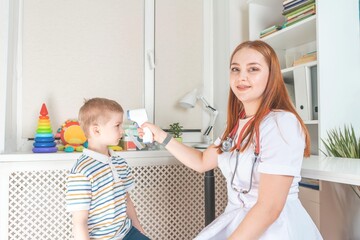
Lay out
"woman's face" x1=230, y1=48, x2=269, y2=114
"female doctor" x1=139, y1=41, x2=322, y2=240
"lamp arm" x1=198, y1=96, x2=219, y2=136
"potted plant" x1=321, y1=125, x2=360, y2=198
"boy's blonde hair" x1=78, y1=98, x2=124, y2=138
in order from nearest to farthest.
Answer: "female doctor" x1=139, y1=41, x2=322, y2=240
"woman's face" x1=230, y1=48, x2=269, y2=114
"boy's blonde hair" x1=78, y1=98, x2=124, y2=138
"potted plant" x1=321, y1=125, x2=360, y2=198
"lamp arm" x1=198, y1=96, x2=219, y2=136

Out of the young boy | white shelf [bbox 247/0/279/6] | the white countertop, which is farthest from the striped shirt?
white shelf [bbox 247/0/279/6]

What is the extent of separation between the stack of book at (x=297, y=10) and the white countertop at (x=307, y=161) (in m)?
0.79

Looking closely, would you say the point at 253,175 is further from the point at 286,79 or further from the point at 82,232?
the point at 286,79

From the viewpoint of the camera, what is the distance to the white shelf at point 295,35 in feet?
6.27

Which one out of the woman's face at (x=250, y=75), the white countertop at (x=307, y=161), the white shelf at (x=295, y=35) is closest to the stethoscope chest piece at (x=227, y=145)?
the woman's face at (x=250, y=75)

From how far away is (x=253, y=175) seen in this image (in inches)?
43.9

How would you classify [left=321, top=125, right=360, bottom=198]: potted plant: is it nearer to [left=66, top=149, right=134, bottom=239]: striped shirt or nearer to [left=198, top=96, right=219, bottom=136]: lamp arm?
[left=198, top=96, right=219, bottom=136]: lamp arm

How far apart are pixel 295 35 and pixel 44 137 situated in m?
1.55

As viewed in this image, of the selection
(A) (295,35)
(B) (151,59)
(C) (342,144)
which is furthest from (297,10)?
(B) (151,59)

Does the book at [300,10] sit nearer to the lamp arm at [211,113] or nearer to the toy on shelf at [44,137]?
the lamp arm at [211,113]

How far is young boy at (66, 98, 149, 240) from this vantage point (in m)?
1.22

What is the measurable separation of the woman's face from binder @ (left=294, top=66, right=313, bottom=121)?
2.63 ft

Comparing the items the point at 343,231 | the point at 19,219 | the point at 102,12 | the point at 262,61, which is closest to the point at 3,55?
the point at 102,12

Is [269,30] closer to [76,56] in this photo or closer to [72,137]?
[76,56]
